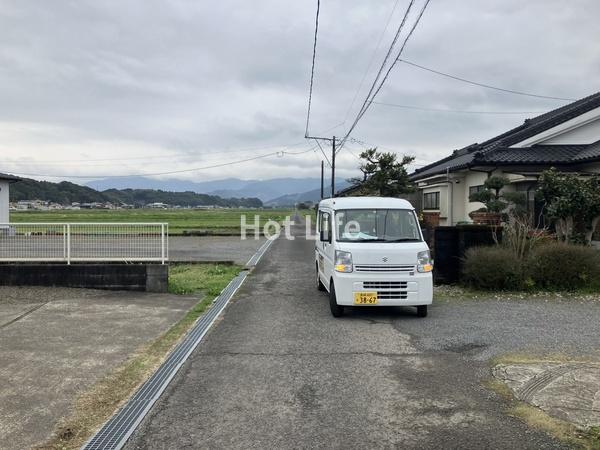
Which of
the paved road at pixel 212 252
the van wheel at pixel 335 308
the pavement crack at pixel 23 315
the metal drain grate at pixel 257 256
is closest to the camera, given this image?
the pavement crack at pixel 23 315

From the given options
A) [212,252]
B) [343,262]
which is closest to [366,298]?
[343,262]

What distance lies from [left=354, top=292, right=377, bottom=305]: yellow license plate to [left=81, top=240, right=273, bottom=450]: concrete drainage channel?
2186 millimetres

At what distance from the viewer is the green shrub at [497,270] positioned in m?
9.48

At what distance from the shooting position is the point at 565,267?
9.42 m

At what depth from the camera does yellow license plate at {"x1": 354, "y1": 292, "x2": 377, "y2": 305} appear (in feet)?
24.4

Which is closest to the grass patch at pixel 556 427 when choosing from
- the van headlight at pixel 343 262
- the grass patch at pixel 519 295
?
the van headlight at pixel 343 262

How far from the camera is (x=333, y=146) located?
112ft

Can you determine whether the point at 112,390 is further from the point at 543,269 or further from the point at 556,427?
the point at 543,269

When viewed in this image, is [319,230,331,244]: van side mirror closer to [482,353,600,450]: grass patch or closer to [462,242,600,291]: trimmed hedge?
[462,242,600,291]: trimmed hedge

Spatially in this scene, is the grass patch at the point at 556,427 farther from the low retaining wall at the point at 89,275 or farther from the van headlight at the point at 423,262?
the low retaining wall at the point at 89,275

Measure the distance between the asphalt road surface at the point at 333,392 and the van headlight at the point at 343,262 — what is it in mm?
775

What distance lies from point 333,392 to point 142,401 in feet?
5.46

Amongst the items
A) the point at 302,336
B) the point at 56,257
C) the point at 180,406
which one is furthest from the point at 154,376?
the point at 56,257

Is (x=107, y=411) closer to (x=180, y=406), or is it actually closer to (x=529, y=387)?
(x=180, y=406)
